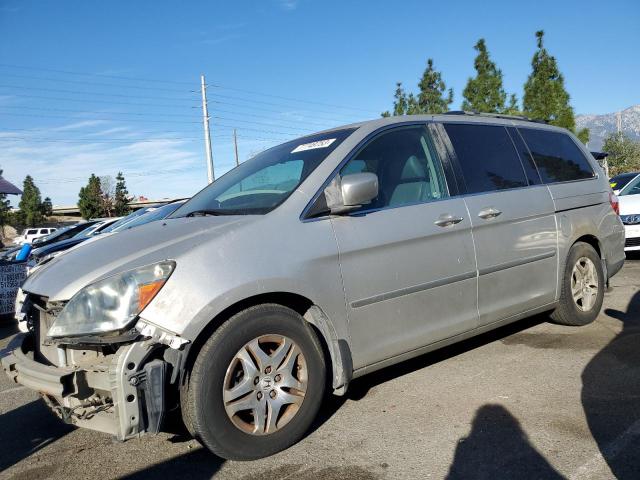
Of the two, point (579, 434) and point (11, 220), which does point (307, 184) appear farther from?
point (11, 220)

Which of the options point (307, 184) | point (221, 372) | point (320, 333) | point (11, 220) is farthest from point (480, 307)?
point (11, 220)

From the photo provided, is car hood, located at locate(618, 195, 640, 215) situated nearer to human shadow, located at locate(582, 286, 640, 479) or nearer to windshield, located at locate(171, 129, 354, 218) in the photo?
human shadow, located at locate(582, 286, 640, 479)

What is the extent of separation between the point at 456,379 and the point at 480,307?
540mm

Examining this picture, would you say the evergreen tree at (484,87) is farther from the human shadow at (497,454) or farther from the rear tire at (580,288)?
the human shadow at (497,454)

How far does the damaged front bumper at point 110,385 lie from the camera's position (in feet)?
7.75

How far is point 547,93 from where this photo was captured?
62.1 feet

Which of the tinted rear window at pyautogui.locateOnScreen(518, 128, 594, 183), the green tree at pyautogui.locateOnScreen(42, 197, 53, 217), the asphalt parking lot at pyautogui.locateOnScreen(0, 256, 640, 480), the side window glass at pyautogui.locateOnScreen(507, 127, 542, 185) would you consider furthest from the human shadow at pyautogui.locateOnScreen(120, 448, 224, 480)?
the green tree at pyautogui.locateOnScreen(42, 197, 53, 217)

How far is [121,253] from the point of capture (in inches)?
111

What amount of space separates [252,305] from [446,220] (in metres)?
1.50

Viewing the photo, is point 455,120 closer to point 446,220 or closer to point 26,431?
point 446,220

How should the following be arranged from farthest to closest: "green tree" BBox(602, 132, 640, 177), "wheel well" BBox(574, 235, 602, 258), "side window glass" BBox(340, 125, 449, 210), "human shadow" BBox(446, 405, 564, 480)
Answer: "green tree" BBox(602, 132, 640, 177) < "wheel well" BBox(574, 235, 602, 258) < "side window glass" BBox(340, 125, 449, 210) < "human shadow" BBox(446, 405, 564, 480)

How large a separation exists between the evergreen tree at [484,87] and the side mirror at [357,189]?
17.3m

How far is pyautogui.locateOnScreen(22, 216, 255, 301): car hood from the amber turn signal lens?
5.2 inches

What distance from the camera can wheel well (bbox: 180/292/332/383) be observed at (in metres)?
2.61
